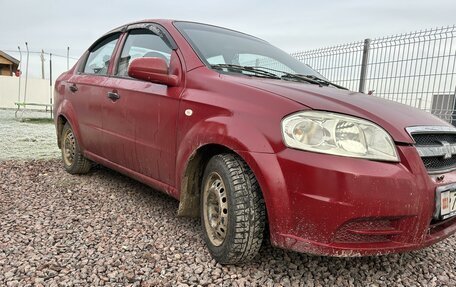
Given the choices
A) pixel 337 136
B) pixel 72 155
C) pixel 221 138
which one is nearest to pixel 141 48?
pixel 221 138

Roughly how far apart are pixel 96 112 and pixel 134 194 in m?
0.83

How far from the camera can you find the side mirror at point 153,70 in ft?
8.27

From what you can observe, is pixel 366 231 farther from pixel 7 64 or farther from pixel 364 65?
pixel 7 64

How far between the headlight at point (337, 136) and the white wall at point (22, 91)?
68.7 ft

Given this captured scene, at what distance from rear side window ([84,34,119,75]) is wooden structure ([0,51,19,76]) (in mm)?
28848

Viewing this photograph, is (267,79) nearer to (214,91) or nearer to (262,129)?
(214,91)

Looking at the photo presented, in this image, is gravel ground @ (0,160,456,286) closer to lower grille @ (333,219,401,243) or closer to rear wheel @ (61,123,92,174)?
lower grille @ (333,219,401,243)

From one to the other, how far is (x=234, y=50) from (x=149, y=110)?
792 millimetres

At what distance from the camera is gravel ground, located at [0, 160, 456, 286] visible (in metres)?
2.11

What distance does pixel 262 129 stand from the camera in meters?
1.96

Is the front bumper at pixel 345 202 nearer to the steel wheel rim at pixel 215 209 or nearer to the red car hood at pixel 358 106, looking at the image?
the red car hood at pixel 358 106

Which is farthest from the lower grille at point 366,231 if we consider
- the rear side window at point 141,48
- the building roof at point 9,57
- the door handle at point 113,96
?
the building roof at point 9,57

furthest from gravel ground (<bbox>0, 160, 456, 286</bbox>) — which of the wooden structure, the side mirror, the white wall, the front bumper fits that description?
the wooden structure

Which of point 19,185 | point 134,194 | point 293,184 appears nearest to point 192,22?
point 134,194
